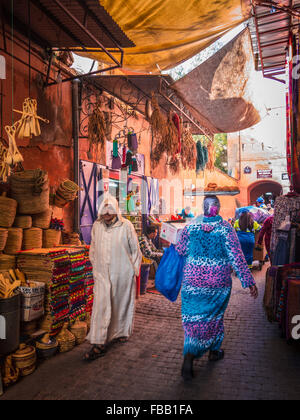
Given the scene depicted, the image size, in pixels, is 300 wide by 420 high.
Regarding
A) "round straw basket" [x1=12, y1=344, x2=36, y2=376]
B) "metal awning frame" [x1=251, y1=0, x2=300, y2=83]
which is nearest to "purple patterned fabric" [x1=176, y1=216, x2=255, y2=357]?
"round straw basket" [x1=12, y1=344, x2=36, y2=376]

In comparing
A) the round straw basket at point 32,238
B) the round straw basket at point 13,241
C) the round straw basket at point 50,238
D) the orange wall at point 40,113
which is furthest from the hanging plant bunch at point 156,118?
the round straw basket at point 13,241

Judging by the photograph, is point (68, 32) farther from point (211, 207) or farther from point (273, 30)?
point (211, 207)

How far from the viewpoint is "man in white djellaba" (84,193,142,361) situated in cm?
420

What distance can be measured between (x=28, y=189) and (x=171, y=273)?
7.45 feet

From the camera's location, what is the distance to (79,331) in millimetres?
4469

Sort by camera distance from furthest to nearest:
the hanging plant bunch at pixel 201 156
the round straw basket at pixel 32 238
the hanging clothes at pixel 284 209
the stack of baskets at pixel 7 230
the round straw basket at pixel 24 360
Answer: the hanging plant bunch at pixel 201 156, the hanging clothes at pixel 284 209, the round straw basket at pixel 32 238, the stack of baskets at pixel 7 230, the round straw basket at pixel 24 360

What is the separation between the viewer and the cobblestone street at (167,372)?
3160 mm

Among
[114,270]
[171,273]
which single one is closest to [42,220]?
[114,270]

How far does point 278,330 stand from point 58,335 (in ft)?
10.7

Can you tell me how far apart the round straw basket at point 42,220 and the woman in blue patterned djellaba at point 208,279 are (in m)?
2.38

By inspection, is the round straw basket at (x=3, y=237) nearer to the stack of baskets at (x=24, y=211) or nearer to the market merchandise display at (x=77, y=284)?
the stack of baskets at (x=24, y=211)

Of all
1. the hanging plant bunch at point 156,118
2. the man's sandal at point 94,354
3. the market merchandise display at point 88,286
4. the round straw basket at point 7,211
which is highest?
the hanging plant bunch at point 156,118

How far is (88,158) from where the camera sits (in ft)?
23.6
